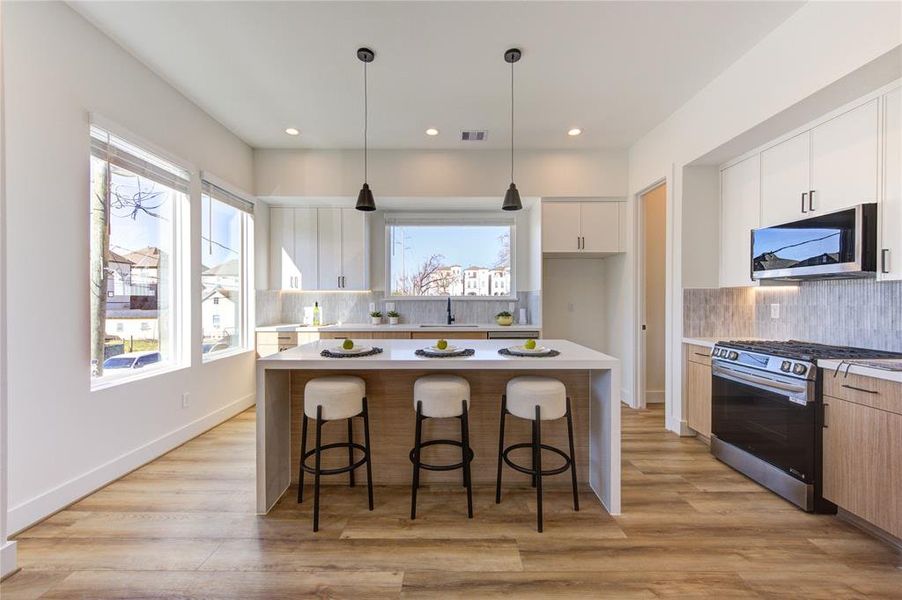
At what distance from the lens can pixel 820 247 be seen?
2385mm

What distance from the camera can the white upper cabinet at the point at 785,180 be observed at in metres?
2.60

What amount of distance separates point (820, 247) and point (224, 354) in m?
4.93

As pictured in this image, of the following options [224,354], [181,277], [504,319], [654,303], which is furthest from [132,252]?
[654,303]

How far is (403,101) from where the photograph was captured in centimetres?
326

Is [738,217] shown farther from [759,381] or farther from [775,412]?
[775,412]

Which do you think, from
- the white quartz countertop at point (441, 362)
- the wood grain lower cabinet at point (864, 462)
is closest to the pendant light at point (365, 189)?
the white quartz countertop at point (441, 362)

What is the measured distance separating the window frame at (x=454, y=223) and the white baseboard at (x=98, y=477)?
243cm

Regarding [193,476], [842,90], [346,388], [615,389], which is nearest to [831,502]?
[615,389]

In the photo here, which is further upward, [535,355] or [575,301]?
[575,301]

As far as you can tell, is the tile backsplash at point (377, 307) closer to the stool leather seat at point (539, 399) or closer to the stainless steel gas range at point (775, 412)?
the stainless steel gas range at point (775, 412)

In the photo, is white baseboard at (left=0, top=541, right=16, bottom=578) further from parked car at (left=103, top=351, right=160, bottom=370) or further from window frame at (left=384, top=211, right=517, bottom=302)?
window frame at (left=384, top=211, right=517, bottom=302)

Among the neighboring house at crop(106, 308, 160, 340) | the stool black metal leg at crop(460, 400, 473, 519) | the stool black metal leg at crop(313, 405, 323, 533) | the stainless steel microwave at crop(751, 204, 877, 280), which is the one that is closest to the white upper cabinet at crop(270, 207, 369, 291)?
the neighboring house at crop(106, 308, 160, 340)

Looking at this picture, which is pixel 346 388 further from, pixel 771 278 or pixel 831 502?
pixel 771 278

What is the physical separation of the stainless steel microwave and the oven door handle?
2.42 ft
